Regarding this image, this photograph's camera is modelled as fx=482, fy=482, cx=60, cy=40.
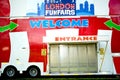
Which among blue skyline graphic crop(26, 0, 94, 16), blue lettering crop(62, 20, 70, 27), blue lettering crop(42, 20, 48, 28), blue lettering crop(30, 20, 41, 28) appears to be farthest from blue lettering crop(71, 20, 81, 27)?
blue lettering crop(30, 20, 41, 28)

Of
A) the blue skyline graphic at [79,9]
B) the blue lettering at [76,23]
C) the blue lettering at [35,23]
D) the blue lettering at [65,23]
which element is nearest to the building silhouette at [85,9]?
the blue skyline graphic at [79,9]

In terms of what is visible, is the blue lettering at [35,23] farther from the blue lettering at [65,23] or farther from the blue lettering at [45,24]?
the blue lettering at [65,23]

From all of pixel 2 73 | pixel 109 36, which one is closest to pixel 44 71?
pixel 2 73

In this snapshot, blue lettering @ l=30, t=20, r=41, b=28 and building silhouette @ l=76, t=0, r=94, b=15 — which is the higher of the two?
building silhouette @ l=76, t=0, r=94, b=15

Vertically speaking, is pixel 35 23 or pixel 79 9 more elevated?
pixel 79 9

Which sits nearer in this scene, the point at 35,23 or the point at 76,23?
the point at 76,23

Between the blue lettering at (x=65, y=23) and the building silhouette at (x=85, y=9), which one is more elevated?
the building silhouette at (x=85, y=9)

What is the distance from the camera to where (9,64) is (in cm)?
2734

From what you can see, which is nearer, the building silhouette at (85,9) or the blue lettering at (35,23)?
the building silhouette at (85,9)

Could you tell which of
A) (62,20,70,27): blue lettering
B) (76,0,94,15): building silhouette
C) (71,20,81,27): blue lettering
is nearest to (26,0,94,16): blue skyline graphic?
(76,0,94,15): building silhouette

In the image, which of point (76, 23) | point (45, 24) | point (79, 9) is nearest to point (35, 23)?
point (45, 24)

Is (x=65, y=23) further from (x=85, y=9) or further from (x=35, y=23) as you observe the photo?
(x=35, y=23)

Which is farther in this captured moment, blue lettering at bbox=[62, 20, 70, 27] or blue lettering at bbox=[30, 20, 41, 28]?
blue lettering at bbox=[30, 20, 41, 28]

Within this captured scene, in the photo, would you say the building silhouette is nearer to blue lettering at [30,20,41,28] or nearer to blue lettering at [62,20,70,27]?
blue lettering at [62,20,70,27]
